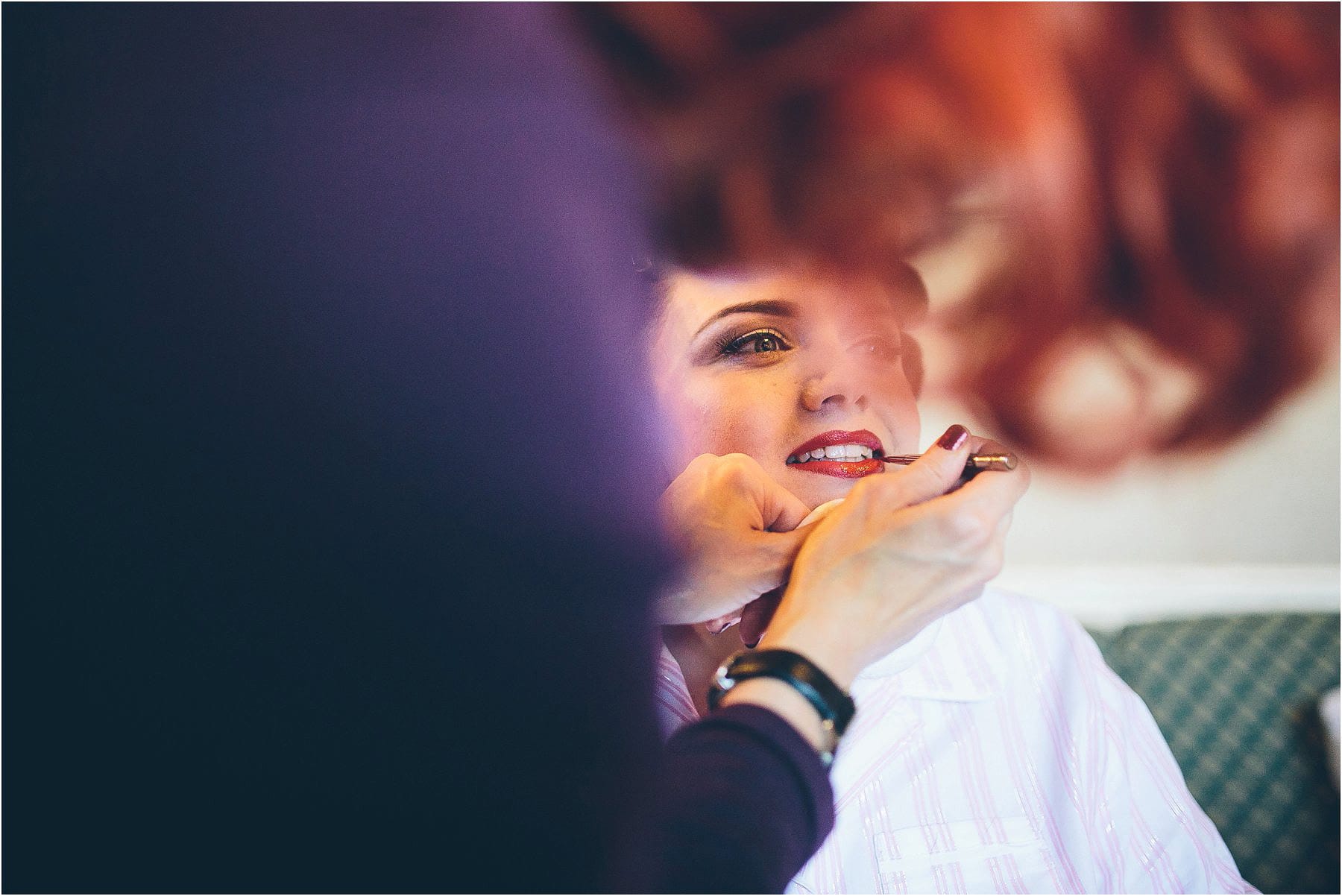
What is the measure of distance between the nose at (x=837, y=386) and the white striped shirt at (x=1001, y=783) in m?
0.27

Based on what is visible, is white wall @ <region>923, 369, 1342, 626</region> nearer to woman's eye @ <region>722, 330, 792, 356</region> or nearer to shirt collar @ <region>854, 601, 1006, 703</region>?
shirt collar @ <region>854, 601, 1006, 703</region>

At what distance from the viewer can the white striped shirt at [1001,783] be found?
83 centimetres

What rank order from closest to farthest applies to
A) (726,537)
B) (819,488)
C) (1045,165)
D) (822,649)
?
(822,649), (726,537), (819,488), (1045,165)

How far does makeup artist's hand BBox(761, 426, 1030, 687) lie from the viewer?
1.81 ft

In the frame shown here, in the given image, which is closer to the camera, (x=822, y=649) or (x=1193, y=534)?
(x=822, y=649)

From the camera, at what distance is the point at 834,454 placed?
0.89 meters

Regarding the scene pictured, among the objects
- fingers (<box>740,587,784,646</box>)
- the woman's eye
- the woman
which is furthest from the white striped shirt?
the woman's eye

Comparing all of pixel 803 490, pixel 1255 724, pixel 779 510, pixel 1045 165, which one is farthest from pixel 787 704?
pixel 1255 724

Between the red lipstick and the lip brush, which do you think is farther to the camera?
the red lipstick

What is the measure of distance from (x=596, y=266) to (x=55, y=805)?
42 centimetres

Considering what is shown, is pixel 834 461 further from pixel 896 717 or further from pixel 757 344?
pixel 896 717

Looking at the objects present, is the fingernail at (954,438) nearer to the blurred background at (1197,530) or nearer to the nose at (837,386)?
the nose at (837,386)

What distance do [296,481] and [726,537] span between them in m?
0.37

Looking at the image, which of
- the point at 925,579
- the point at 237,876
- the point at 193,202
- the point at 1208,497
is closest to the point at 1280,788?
the point at 1208,497
